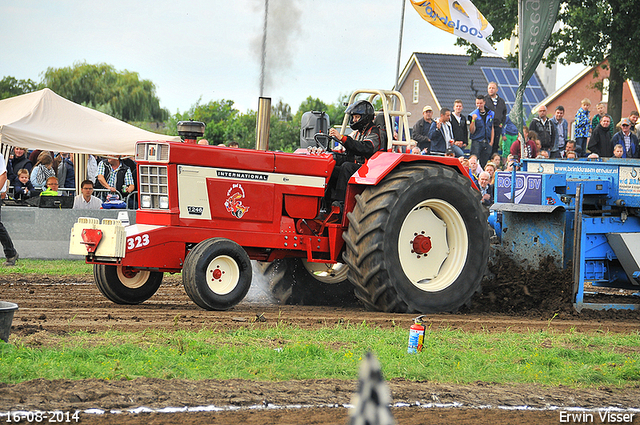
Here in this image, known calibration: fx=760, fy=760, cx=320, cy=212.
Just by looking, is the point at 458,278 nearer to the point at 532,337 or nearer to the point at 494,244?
the point at 494,244

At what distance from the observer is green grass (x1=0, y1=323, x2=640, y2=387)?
16.0 feet

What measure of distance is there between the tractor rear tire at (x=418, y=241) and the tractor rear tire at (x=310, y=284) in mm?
1203

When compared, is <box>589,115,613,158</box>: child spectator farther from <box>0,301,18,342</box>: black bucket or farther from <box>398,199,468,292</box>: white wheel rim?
<box>0,301,18,342</box>: black bucket

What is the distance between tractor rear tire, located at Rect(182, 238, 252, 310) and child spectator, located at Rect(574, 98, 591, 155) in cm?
1047

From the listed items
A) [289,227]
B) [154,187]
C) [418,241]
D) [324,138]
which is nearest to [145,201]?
[154,187]

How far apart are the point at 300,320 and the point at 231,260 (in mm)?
898

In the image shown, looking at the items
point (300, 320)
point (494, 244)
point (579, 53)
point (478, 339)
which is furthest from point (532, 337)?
point (579, 53)

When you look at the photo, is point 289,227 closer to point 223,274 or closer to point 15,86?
point 223,274

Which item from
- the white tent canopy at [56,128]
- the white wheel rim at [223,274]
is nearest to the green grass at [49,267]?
the white tent canopy at [56,128]

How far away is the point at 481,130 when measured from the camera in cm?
1541

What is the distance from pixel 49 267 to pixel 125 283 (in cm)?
506

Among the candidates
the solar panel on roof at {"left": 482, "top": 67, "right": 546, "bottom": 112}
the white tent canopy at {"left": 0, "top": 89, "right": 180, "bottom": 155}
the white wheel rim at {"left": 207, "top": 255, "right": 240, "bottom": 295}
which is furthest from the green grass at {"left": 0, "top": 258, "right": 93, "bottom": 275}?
the solar panel on roof at {"left": 482, "top": 67, "right": 546, "bottom": 112}

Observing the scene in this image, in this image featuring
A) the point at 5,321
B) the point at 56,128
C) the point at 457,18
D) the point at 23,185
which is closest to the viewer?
the point at 5,321

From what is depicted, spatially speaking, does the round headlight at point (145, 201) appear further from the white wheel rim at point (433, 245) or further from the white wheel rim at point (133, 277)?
the white wheel rim at point (433, 245)
